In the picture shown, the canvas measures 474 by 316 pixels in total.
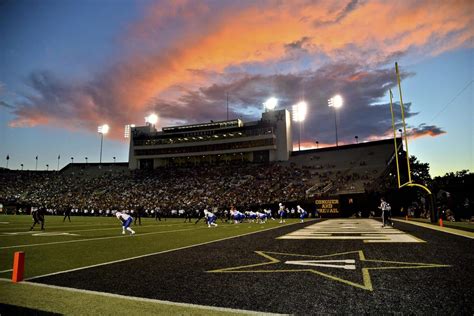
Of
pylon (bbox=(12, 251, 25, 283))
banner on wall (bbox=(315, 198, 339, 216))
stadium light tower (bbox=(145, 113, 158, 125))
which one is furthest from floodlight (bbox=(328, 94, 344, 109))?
pylon (bbox=(12, 251, 25, 283))

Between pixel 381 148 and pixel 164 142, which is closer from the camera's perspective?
pixel 381 148

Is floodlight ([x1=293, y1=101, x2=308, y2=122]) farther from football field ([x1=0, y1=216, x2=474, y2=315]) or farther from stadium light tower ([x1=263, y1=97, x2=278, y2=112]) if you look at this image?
football field ([x1=0, y1=216, x2=474, y2=315])

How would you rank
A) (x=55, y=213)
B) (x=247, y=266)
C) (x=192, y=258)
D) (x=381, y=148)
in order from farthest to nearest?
(x=55, y=213) < (x=381, y=148) < (x=192, y=258) < (x=247, y=266)

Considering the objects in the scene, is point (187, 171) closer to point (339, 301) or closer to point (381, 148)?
point (381, 148)

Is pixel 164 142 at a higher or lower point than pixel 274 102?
lower

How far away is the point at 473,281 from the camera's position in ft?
16.3

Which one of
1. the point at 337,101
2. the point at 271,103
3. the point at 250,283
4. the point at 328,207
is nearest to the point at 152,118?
the point at 271,103

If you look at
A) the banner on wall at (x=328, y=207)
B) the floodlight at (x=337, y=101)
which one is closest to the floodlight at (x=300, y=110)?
the floodlight at (x=337, y=101)

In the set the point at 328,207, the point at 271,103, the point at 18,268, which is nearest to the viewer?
the point at 18,268

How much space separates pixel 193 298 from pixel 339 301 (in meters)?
2.13

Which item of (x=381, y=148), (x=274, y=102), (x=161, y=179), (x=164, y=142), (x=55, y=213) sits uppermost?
(x=274, y=102)

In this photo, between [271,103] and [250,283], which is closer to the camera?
[250,283]

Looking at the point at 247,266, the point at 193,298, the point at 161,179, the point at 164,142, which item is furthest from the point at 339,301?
the point at 164,142

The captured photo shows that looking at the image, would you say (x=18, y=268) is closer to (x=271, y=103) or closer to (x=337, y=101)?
(x=337, y=101)
